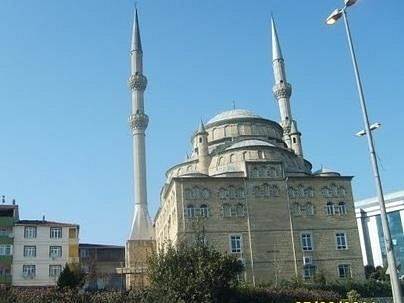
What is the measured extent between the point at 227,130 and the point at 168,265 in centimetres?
2589

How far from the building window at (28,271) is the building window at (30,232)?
233 centimetres

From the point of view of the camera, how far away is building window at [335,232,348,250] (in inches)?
1526

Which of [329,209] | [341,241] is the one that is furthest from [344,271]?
[329,209]

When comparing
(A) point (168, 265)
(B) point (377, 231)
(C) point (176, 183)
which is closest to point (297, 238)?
(C) point (176, 183)

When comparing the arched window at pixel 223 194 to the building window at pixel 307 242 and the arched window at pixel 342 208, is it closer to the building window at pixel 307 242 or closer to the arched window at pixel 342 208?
the building window at pixel 307 242

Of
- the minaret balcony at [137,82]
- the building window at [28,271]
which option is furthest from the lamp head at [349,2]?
the minaret balcony at [137,82]

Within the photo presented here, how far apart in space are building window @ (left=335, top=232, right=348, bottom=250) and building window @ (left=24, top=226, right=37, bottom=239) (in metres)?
23.3

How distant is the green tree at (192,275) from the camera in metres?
22.7

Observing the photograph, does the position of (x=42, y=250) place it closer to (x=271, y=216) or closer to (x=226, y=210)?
(x=226, y=210)

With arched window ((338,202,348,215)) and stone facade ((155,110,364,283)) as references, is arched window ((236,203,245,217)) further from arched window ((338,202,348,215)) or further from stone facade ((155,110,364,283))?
arched window ((338,202,348,215))

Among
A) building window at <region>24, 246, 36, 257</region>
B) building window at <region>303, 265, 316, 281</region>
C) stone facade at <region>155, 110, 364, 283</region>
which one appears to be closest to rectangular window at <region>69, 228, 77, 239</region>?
building window at <region>24, 246, 36, 257</region>

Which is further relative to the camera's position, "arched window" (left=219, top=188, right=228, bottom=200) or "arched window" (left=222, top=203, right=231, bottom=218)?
"arched window" (left=219, top=188, right=228, bottom=200)

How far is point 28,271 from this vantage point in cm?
4288

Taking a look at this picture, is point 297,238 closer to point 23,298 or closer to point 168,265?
point 168,265
